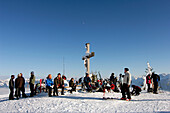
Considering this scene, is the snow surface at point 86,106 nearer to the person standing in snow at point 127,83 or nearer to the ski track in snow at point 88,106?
the ski track in snow at point 88,106

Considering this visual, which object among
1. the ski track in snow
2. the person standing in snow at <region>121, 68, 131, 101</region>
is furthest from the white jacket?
the ski track in snow

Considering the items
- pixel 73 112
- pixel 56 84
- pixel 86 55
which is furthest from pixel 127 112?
pixel 86 55

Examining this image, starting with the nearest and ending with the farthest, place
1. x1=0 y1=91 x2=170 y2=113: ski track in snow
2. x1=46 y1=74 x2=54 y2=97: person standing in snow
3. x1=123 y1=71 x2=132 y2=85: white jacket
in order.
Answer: x1=0 y1=91 x2=170 y2=113: ski track in snow → x1=123 y1=71 x2=132 y2=85: white jacket → x1=46 y1=74 x2=54 y2=97: person standing in snow

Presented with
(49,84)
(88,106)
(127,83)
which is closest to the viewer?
(88,106)

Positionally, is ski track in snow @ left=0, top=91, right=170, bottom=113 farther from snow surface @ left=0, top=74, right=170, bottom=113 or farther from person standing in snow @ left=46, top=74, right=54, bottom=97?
Result: person standing in snow @ left=46, top=74, right=54, bottom=97

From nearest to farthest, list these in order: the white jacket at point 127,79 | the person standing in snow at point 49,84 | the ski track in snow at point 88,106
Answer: the ski track in snow at point 88,106 < the white jacket at point 127,79 < the person standing in snow at point 49,84

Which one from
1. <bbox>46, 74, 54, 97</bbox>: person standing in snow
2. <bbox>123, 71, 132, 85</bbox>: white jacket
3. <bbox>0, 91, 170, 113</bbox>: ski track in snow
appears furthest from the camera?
<bbox>46, 74, 54, 97</bbox>: person standing in snow

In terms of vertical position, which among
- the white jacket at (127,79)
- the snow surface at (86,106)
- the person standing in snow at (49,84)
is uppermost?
the white jacket at (127,79)

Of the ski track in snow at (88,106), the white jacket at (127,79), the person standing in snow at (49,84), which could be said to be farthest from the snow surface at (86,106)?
the person standing in snow at (49,84)

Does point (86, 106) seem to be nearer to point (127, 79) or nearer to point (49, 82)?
point (127, 79)

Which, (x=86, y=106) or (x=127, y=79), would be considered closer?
(x=86, y=106)

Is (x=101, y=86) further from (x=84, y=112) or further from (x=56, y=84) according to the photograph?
(x=84, y=112)

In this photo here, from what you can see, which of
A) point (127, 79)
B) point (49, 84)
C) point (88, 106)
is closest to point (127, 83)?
point (127, 79)

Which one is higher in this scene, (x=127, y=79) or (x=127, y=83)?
(x=127, y=79)
